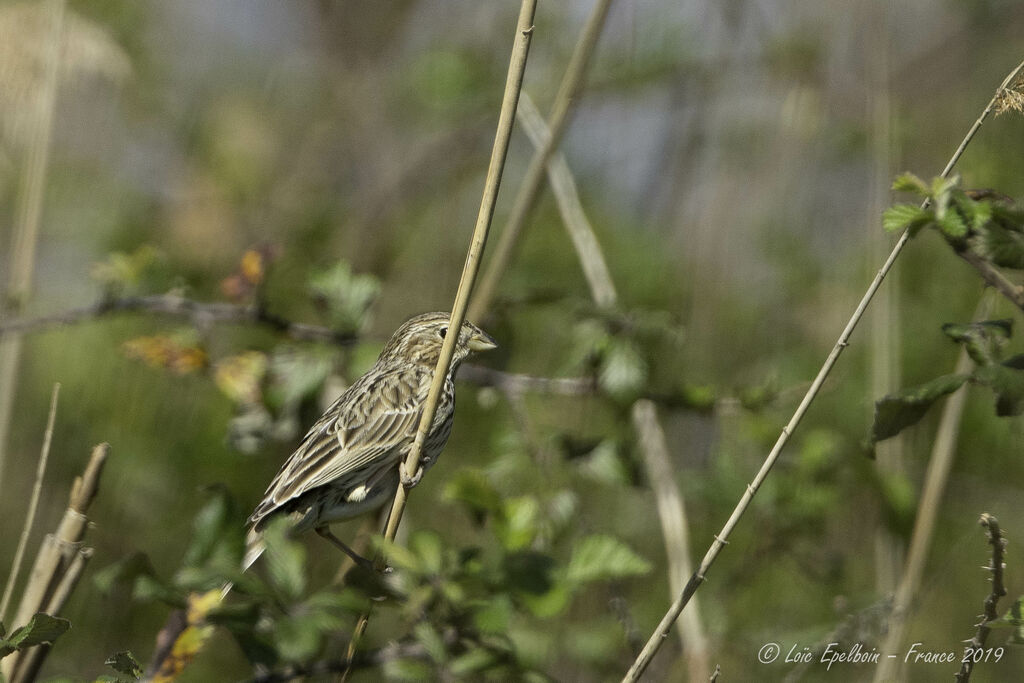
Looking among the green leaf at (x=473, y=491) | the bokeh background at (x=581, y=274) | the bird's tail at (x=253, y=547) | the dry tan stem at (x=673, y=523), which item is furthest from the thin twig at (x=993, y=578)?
the bird's tail at (x=253, y=547)

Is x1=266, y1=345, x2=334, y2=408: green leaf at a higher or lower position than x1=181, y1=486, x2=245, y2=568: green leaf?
higher

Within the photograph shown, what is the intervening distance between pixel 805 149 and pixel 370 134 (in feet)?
9.23

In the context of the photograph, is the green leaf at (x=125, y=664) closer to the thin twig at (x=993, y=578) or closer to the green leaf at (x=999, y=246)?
the thin twig at (x=993, y=578)

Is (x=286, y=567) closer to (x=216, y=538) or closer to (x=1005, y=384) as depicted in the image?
(x=216, y=538)

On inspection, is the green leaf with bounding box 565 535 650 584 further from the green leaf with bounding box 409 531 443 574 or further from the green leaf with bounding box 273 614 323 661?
the green leaf with bounding box 273 614 323 661

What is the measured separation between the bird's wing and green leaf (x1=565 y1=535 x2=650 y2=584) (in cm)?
106

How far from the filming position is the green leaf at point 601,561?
84.0 inches

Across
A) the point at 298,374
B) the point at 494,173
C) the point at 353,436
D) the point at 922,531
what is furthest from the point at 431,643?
the point at 922,531

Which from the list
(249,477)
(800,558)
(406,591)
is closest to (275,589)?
(406,591)

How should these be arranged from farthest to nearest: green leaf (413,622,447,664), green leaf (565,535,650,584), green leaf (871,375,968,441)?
green leaf (565,535,650,584) → green leaf (871,375,968,441) → green leaf (413,622,447,664)

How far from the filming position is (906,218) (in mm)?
1854

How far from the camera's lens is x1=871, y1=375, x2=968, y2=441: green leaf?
194cm

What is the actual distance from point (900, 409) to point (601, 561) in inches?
28.0

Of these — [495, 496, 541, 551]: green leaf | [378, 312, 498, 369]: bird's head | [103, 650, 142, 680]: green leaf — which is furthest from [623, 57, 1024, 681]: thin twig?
[378, 312, 498, 369]: bird's head
